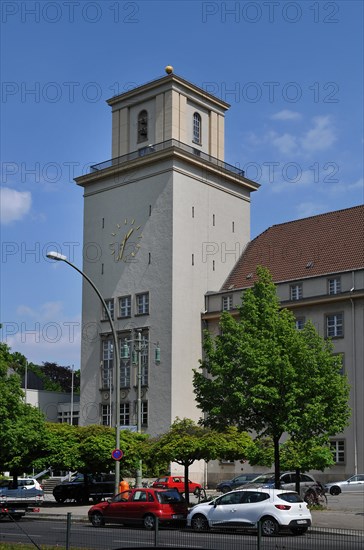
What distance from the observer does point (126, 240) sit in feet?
220

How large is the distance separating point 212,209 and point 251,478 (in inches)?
892

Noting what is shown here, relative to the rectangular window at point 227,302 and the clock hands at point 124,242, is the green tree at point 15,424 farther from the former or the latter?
the clock hands at point 124,242

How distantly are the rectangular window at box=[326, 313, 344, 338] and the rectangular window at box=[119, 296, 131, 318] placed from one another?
15.7 m

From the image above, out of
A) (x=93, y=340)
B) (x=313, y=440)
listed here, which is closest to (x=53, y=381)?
(x=93, y=340)

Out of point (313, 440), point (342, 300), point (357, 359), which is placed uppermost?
point (342, 300)

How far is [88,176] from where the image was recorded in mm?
70562

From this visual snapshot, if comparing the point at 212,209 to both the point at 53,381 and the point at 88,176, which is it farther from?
the point at 53,381

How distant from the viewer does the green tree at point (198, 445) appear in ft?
128

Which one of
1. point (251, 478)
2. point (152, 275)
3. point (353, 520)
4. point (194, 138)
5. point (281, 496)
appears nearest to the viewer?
point (281, 496)

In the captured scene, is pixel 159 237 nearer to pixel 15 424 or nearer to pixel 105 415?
pixel 105 415

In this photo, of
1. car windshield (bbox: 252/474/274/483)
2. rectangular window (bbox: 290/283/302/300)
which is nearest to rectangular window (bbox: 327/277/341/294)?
rectangular window (bbox: 290/283/302/300)

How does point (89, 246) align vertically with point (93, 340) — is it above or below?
above

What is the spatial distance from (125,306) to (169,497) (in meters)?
36.2

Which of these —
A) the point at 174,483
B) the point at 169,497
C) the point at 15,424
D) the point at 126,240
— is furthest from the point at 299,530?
the point at 126,240
